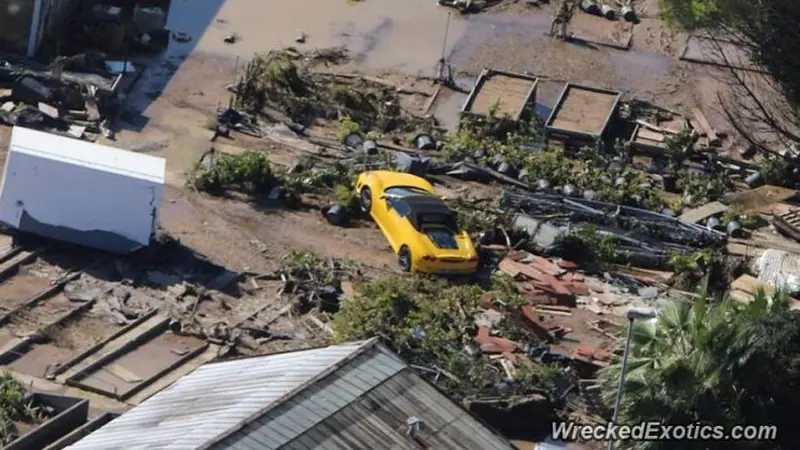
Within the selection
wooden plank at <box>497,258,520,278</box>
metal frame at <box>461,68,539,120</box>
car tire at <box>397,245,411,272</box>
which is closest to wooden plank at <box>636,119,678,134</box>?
metal frame at <box>461,68,539,120</box>

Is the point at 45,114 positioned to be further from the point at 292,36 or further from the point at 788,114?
the point at 788,114

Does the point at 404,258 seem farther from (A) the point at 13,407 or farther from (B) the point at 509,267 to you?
(A) the point at 13,407

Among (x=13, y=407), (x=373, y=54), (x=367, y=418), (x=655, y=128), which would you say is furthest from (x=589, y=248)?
(x=367, y=418)

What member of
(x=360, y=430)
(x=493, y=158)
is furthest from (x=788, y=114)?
(x=360, y=430)

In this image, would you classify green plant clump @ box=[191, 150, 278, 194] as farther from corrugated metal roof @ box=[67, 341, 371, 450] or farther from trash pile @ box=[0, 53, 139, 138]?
corrugated metal roof @ box=[67, 341, 371, 450]

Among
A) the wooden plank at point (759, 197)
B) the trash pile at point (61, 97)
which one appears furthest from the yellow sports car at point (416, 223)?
the wooden plank at point (759, 197)

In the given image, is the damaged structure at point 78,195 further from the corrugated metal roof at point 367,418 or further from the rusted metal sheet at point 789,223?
the rusted metal sheet at point 789,223
